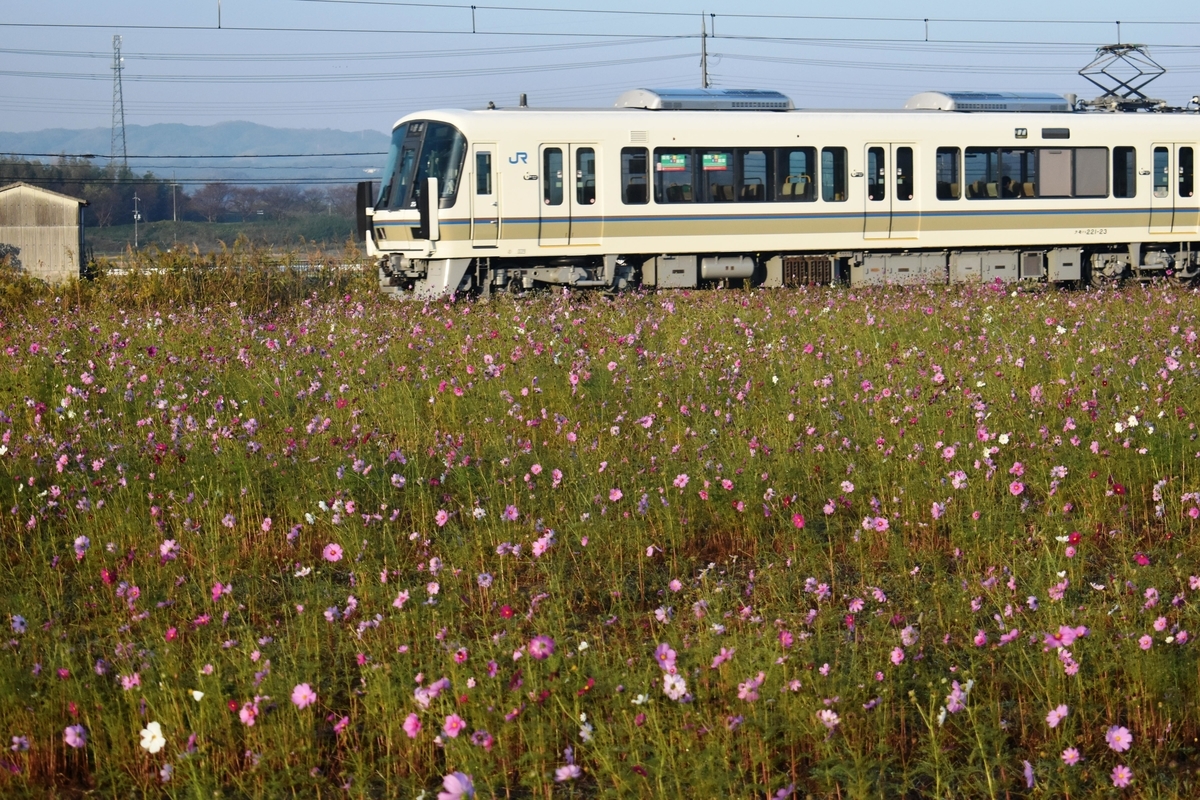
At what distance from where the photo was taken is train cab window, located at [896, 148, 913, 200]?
19859 mm

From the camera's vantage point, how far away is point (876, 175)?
778 inches

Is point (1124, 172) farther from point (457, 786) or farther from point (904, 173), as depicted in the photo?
point (457, 786)

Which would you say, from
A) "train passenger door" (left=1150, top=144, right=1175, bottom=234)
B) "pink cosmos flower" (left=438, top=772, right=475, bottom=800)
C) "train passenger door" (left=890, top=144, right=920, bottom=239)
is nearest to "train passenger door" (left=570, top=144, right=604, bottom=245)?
"train passenger door" (left=890, top=144, right=920, bottom=239)

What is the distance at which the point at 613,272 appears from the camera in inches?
751

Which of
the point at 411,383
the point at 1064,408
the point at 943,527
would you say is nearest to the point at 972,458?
the point at 943,527

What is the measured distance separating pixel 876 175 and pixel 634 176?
3766 mm

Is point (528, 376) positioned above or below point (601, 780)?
above

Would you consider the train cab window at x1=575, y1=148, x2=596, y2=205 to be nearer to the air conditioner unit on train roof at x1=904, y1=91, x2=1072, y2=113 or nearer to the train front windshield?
the train front windshield

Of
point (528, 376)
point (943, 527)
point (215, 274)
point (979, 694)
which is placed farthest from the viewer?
point (215, 274)

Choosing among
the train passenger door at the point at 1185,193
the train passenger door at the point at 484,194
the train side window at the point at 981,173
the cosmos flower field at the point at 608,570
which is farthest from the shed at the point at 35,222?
Result: the cosmos flower field at the point at 608,570

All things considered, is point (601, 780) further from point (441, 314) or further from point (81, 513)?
point (441, 314)

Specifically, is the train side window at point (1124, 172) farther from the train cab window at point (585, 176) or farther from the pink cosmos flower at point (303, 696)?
the pink cosmos flower at point (303, 696)

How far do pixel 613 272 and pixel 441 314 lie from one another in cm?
543

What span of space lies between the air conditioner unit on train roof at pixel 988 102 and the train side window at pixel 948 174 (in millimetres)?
889
